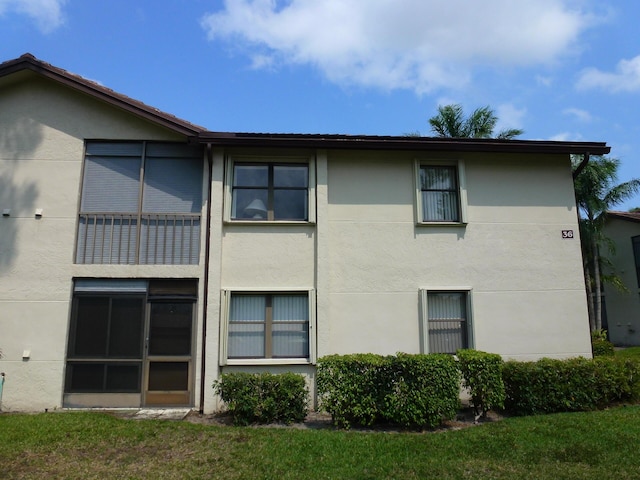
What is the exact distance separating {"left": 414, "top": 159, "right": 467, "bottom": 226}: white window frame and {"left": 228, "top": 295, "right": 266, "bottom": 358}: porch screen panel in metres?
3.90

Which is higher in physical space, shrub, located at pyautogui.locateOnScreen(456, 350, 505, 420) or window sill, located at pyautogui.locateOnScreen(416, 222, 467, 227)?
window sill, located at pyautogui.locateOnScreen(416, 222, 467, 227)

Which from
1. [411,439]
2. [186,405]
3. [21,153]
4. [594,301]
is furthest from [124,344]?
[594,301]

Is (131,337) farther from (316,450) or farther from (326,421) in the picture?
(316,450)

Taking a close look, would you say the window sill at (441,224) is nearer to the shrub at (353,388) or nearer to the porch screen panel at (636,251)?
the shrub at (353,388)

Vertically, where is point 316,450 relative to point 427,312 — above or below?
below

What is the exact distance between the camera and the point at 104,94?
31.9 feet

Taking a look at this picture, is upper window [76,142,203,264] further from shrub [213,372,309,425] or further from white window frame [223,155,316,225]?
shrub [213,372,309,425]

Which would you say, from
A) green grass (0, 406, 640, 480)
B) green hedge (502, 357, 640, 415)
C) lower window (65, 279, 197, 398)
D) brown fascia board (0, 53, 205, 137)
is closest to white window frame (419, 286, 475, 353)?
green hedge (502, 357, 640, 415)

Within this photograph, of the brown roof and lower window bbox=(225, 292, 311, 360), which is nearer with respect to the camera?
lower window bbox=(225, 292, 311, 360)

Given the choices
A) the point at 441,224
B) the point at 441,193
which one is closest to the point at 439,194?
the point at 441,193

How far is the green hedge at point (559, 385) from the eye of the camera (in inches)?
324

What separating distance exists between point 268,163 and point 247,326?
362cm

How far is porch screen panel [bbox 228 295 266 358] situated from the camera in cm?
945

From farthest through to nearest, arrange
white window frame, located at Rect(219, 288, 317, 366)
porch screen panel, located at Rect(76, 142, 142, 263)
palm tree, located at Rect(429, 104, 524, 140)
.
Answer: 1. palm tree, located at Rect(429, 104, 524, 140)
2. porch screen panel, located at Rect(76, 142, 142, 263)
3. white window frame, located at Rect(219, 288, 317, 366)
